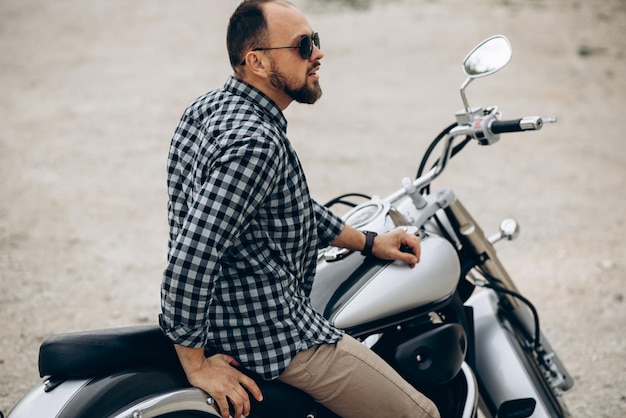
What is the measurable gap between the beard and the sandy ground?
7.93 ft

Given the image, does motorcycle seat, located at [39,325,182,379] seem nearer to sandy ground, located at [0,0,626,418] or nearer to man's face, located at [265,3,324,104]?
man's face, located at [265,3,324,104]

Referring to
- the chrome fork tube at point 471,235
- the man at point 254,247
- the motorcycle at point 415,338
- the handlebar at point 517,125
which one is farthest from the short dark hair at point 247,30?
the chrome fork tube at point 471,235

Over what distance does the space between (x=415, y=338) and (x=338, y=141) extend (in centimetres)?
512

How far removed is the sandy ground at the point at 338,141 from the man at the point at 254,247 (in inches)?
81.7

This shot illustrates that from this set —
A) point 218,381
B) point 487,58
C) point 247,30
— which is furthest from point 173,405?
point 487,58

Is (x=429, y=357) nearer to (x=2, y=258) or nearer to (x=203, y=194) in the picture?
(x=203, y=194)

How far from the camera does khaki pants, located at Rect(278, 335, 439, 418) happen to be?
1.86m

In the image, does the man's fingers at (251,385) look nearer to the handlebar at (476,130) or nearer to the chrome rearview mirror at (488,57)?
the handlebar at (476,130)

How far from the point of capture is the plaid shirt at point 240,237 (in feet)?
5.25

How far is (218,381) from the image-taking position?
1751 millimetres

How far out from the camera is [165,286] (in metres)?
1.61

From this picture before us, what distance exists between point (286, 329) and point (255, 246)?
0.25 metres

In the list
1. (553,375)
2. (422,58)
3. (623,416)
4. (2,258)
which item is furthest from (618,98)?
(2,258)

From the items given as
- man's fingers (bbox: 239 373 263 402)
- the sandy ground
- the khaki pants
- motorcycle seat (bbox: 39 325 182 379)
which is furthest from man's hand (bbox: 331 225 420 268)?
the sandy ground
